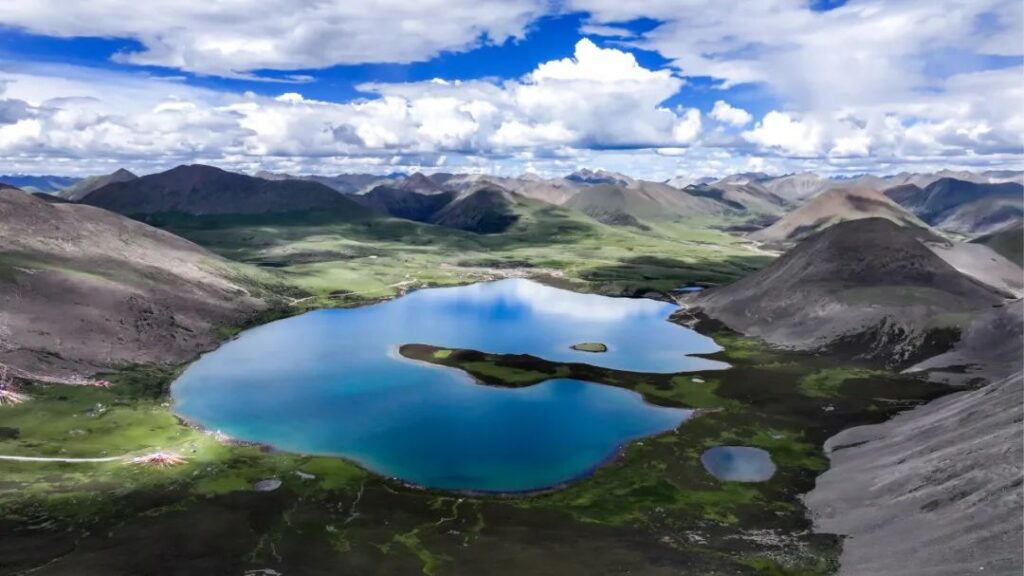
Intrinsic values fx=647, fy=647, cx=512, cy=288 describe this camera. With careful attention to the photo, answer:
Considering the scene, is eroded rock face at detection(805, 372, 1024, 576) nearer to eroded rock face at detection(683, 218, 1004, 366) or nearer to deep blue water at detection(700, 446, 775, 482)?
deep blue water at detection(700, 446, 775, 482)

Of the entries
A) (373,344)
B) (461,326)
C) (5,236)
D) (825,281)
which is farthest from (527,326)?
(5,236)

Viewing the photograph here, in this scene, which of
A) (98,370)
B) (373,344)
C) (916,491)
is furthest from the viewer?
(373,344)

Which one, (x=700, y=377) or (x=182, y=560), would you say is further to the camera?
(x=700, y=377)

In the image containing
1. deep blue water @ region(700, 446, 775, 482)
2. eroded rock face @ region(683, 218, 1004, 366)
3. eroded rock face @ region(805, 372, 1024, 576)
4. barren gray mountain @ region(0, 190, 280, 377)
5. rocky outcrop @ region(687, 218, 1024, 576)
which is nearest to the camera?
eroded rock face @ region(805, 372, 1024, 576)

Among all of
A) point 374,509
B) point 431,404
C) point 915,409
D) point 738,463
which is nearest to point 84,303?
point 431,404

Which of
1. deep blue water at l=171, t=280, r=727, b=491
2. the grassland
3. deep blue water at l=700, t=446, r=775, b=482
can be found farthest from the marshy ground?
deep blue water at l=171, t=280, r=727, b=491

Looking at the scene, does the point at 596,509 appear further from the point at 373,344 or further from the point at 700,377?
the point at 373,344

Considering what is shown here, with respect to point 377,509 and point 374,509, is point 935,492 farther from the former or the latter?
point 374,509

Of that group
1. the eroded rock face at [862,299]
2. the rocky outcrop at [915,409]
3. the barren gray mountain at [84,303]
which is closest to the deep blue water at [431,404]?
the barren gray mountain at [84,303]

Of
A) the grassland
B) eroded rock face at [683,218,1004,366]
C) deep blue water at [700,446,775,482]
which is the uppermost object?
eroded rock face at [683,218,1004,366]
